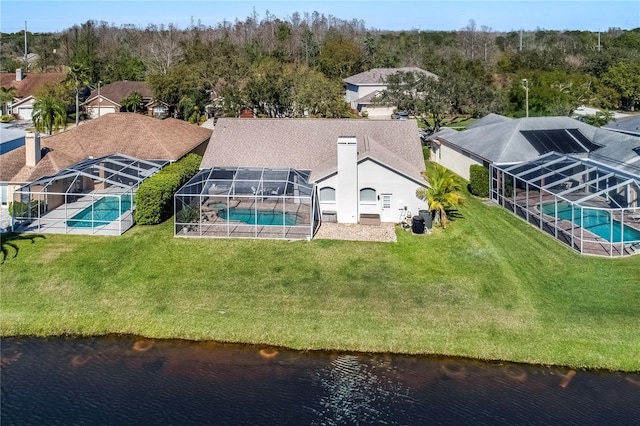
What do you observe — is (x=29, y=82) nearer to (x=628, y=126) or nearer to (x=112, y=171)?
(x=112, y=171)

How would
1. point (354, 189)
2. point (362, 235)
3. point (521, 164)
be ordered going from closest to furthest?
point (362, 235) → point (354, 189) → point (521, 164)

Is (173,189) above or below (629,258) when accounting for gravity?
above

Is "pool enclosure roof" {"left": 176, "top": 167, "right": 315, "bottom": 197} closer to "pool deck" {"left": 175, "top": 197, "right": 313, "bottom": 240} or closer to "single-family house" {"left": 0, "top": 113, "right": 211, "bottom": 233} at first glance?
"pool deck" {"left": 175, "top": 197, "right": 313, "bottom": 240}

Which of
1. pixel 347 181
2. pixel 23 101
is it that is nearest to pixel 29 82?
pixel 23 101

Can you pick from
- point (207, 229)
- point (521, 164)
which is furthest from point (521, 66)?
point (207, 229)

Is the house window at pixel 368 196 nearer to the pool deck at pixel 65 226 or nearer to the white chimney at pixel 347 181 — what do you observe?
the white chimney at pixel 347 181

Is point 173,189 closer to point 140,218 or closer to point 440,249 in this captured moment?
point 140,218

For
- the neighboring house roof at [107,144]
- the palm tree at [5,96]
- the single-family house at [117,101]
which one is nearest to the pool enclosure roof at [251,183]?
the neighboring house roof at [107,144]
